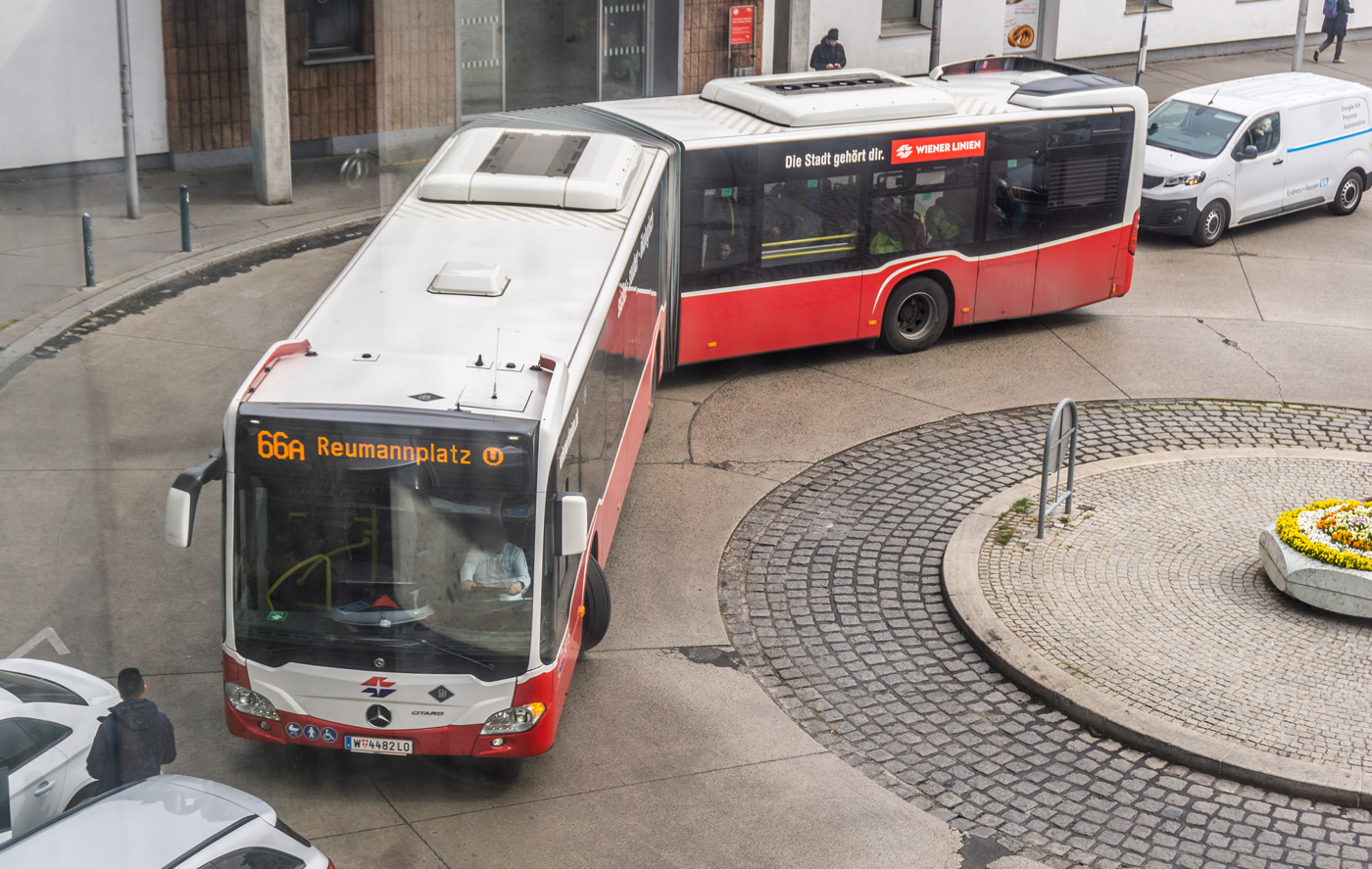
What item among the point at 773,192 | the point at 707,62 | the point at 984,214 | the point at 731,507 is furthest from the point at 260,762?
the point at 707,62

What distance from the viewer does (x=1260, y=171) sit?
755 inches

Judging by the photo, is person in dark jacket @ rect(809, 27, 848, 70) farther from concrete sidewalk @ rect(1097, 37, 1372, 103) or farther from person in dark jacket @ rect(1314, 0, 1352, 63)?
person in dark jacket @ rect(1314, 0, 1352, 63)

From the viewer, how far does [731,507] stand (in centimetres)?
1176

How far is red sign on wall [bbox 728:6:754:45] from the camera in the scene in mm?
23984

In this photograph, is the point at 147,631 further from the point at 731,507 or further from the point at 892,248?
the point at 892,248

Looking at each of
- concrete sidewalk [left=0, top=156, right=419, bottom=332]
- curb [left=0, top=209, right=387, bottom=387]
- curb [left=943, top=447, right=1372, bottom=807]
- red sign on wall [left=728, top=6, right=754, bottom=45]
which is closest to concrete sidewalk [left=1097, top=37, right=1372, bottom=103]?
red sign on wall [left=728, top=6, right=754, bottom=45]

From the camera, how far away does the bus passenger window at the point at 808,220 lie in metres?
13.7

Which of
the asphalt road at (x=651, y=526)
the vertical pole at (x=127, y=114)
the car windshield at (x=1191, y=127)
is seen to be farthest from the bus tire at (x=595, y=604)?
the car windshield at (x=1191, y=127)

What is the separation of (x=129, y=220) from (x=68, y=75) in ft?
7.19

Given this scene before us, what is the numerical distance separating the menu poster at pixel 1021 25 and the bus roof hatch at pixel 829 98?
14082mm

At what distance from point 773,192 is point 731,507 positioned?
352 centimetres

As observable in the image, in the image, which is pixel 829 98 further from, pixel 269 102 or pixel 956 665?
pixel 269 102

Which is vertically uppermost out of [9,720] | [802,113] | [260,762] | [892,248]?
[802,113]

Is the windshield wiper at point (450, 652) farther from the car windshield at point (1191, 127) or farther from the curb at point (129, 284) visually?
the car windshield at point (1191, 127)
